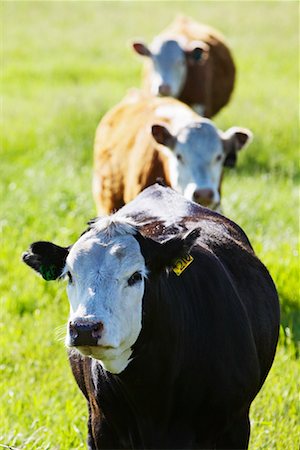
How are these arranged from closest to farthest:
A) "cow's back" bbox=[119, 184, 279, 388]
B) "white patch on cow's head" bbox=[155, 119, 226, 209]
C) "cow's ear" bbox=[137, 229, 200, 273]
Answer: "cow's ear" bbox=[137, 229, 200, 273] < "cow's back" bbox=[119, 184, 279, 388] < "white patch on cow's head" bbox=[155, 119, 226, 209]

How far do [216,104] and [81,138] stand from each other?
101 inches

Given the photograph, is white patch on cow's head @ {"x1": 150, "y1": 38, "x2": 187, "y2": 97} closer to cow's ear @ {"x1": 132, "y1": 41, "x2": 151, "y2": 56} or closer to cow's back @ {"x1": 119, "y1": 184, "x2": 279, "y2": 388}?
cow's ear @ {"x1": 132, "y1": 41, "x2": 151, "y2": 56}

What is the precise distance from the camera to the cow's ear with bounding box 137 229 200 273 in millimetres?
4591

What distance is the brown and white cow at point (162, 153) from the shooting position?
8.93 m

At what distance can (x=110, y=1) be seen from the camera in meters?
34.7

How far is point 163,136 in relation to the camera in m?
9.20

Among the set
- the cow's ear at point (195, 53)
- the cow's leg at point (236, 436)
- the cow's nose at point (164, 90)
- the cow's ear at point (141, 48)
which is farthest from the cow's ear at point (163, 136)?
the cow's ear at point (141, 48)

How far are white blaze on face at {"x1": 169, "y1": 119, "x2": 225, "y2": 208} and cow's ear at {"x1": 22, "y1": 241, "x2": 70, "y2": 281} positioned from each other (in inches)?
158

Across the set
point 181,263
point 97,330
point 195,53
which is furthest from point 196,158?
point 195,53

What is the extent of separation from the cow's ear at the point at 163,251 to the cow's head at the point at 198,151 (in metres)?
4.01

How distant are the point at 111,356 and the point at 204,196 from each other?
4102 millimetres

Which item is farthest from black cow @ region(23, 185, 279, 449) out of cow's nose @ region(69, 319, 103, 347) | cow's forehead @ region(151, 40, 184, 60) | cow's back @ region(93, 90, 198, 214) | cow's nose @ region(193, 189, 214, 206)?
cow's forehead @ region(151, 40, 184, 60)

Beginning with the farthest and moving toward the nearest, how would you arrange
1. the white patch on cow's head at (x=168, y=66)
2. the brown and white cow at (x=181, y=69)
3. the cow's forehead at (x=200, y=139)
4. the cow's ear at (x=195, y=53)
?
the cow's ear at (x=195, y=53) → the brown and white cow at (x=181, y=69) → the white patch on cow's head at (x=168, y=66) → the cow's forehead at (x=200, y=139)

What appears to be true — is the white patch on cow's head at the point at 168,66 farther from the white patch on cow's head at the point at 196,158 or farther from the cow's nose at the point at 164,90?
the white patch on cow's head at the point at 196,158
